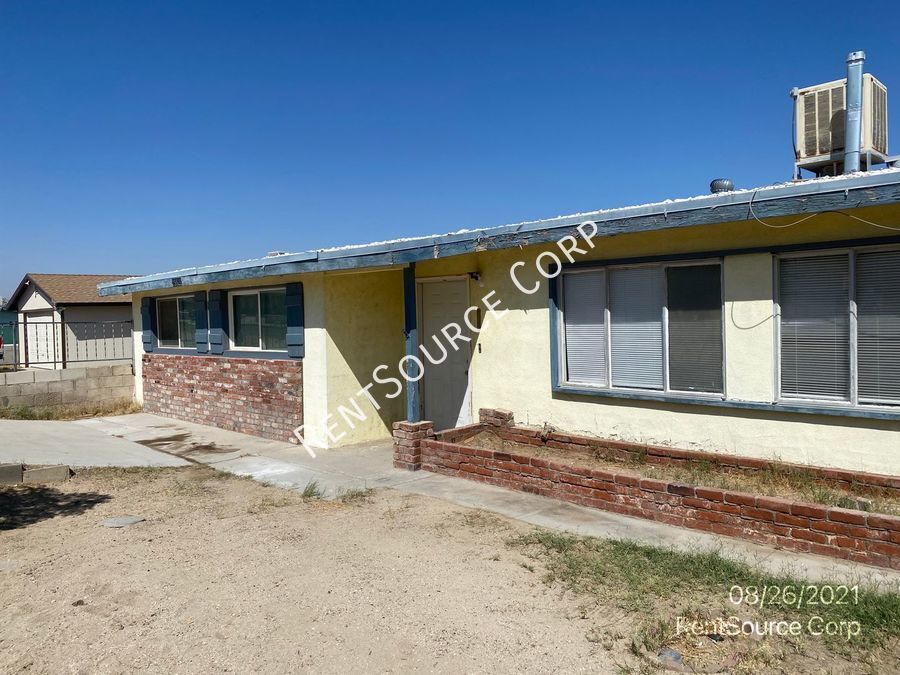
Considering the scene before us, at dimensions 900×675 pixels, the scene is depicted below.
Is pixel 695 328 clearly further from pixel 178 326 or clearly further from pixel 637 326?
pixel 178 326

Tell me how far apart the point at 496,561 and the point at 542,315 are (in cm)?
387

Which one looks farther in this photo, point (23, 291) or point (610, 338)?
point (23, 291)

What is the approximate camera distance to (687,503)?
5906mm

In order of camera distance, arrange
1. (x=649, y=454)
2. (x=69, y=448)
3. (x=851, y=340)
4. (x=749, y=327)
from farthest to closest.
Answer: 1. (x=69, y=448)
2. (x=649, y=454)
3. (x=749, y=327)
4. (x=851, y=340)

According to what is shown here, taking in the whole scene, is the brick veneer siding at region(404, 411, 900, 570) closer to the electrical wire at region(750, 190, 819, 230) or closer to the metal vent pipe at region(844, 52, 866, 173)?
the electrical wire at region(750, 190, 819, 230)

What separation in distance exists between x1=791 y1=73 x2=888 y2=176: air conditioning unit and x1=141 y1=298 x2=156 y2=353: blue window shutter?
12034 mm

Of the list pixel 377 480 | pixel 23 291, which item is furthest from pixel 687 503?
pixel 23 291

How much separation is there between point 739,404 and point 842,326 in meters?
1.20

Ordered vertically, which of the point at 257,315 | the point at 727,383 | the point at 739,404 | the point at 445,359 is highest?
the point at 257,315

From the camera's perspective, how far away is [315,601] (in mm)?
4617

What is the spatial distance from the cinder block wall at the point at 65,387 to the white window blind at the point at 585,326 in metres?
10.8

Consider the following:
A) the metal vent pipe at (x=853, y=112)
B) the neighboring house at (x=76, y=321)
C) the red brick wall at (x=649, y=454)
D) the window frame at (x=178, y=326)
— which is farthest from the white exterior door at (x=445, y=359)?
the neighboring house at (x=76, y=321)

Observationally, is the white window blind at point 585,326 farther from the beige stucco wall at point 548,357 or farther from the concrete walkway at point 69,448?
the concrete walkway at point 69,448

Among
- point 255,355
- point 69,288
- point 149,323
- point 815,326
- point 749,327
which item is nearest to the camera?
point 815,326
